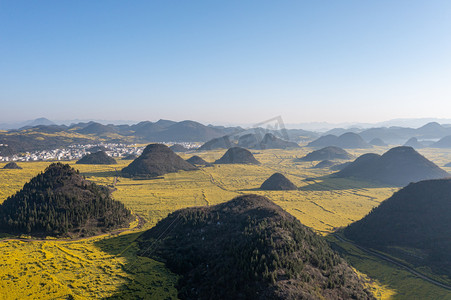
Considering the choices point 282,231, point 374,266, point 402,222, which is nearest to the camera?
point 282,231

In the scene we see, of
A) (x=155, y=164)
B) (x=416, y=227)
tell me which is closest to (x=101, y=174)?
(x=155, y=164)

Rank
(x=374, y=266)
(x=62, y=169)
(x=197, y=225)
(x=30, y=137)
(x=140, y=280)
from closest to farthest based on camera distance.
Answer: (x=140, y=280)
(x=374, y=266)
(x=197, y=225)
(x=62, y=169)
(x=30, y=137)

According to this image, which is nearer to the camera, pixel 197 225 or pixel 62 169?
pixel 197 225

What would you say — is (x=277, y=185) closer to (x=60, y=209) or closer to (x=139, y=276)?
(x=139, y=276)

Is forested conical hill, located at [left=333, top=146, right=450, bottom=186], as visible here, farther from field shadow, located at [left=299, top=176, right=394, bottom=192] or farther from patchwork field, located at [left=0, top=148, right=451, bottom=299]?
patchwork field, located at [left=0, top=148, right=451, bottom=299]

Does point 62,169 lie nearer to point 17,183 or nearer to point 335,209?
point 17,183

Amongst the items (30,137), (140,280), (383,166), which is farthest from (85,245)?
(30,137)

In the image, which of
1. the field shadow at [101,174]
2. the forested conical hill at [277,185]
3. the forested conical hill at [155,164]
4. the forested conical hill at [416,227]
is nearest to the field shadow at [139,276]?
the forested conical hill at [416,227]

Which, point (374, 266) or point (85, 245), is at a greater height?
point (85, 245)

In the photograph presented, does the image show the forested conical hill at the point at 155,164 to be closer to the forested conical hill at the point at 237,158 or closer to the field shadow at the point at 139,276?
the forested conical hill at the point at 237,158

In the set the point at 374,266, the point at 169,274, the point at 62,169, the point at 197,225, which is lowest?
the point at 374,266
